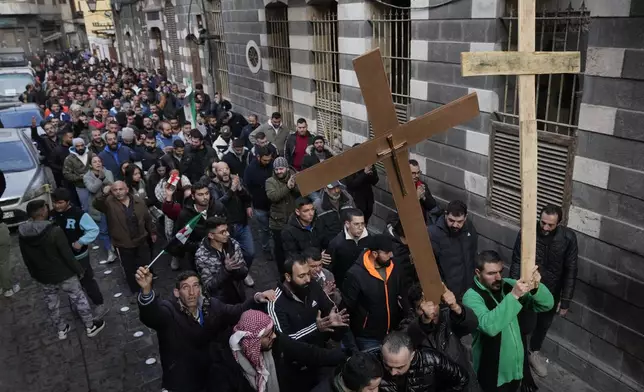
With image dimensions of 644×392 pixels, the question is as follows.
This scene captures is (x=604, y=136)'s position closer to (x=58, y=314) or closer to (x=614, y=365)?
(x=614, y=365)

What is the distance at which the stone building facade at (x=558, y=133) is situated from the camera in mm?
4750

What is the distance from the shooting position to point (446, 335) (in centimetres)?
385

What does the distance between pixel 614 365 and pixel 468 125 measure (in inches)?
122

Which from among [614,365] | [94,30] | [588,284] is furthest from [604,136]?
[94,30]

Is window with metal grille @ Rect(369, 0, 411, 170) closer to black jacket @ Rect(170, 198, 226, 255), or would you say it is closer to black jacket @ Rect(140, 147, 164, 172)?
black jacket @ Rect(170, 198, 226, 255)

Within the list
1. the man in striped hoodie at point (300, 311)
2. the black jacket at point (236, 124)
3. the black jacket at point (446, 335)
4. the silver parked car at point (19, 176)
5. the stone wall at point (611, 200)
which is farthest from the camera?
the black jacket at point (236, 124)

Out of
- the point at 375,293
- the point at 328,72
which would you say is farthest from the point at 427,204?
the point at 328,72

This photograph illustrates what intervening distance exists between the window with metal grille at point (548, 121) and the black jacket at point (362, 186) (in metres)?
1.71

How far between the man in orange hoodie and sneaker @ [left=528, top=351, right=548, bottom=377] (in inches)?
78.5

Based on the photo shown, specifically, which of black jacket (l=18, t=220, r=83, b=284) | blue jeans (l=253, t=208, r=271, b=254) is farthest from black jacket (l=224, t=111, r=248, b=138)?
black jacket (l=18, t=220, r=83, b=284)

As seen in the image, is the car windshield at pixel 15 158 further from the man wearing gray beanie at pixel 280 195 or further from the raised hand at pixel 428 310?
the raised hand at pixel 428 310

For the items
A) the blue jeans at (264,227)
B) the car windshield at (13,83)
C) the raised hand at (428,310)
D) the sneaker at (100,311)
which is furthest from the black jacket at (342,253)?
the car windshield at (13,83)

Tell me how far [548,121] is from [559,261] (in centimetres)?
152

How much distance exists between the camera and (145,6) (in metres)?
23.4
